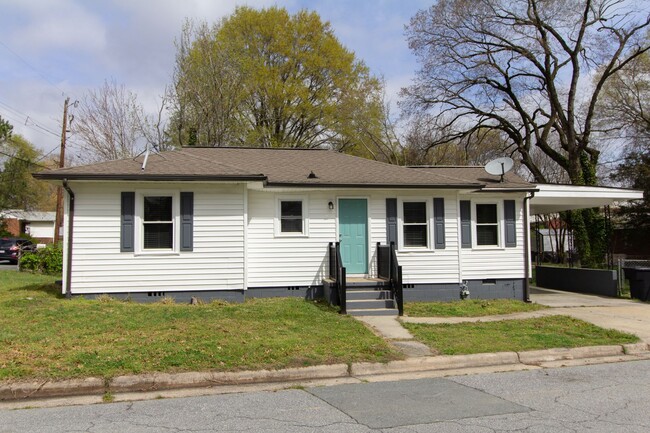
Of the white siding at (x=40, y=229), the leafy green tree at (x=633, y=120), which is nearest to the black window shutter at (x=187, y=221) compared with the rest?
the leafy green tree at (x=633, y=120)

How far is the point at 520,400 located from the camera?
19.2 feet

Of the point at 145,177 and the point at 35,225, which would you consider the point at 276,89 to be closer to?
the point at 145,177

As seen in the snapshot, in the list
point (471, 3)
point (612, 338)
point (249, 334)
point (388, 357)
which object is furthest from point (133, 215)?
point (471, 3)

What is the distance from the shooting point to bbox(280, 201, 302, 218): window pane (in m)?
13.0

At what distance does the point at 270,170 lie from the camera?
1369 cm

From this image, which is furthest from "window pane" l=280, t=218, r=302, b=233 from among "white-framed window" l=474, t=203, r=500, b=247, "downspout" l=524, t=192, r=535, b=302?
"downspout" l=524, t=192, r=535, b=302

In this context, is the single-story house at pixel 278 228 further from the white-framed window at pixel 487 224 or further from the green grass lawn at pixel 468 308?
the green grass lawn at pixel 468 308

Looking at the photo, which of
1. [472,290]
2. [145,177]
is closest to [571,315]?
[472,290]

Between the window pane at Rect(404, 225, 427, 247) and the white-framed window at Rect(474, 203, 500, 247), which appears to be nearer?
the window pane at Rect(404, 225, 427, 247)

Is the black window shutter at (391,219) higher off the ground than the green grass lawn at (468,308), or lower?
higher

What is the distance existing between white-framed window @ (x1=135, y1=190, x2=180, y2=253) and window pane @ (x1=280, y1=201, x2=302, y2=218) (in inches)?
104

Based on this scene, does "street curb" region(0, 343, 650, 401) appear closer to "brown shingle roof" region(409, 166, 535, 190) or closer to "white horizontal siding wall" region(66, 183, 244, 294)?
"white horizontal siding wall" region(66, 183, 244, 294)

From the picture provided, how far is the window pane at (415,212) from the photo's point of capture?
13578 millimetres

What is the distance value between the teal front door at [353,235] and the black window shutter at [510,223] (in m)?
4.15
